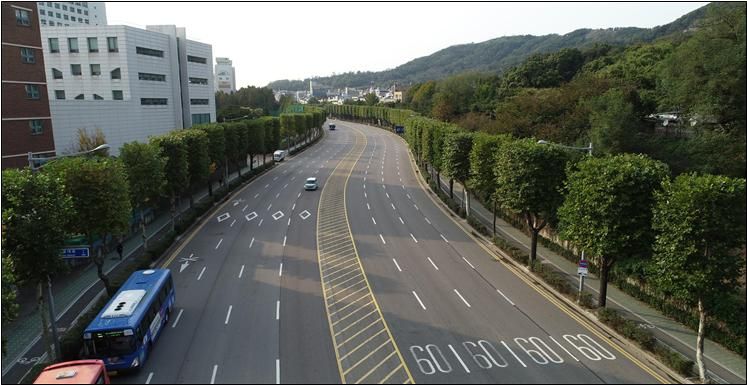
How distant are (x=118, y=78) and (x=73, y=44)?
8.15 meters

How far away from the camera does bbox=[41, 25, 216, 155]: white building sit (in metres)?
62.2

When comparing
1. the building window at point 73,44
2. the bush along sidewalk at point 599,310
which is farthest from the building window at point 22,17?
the bush along sidewalk at point 599,310

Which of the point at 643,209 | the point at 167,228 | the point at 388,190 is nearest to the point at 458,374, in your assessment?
the point at 643,209

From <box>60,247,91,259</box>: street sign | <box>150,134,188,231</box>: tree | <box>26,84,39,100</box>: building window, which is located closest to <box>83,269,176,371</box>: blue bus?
<box>60,247,91,259</box>: street sign

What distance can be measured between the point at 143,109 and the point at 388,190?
39.4 metres

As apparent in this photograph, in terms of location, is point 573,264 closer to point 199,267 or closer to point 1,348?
point 199,267

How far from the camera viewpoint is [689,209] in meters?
20.5

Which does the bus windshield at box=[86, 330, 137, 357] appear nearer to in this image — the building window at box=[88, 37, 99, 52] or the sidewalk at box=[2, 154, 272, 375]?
the sidewalk at box=[2, 154, 272, 375]

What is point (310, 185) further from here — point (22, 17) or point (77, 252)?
point (77, 252)

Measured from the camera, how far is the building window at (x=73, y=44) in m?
69.8

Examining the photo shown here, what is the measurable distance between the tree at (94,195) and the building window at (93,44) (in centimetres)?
5143

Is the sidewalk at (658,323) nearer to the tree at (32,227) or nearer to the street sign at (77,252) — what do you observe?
the street sign at (77,252)

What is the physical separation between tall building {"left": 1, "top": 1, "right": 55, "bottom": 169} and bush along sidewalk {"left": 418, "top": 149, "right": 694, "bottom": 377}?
139 feet

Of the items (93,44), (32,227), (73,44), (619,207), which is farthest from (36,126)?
(619,207)
